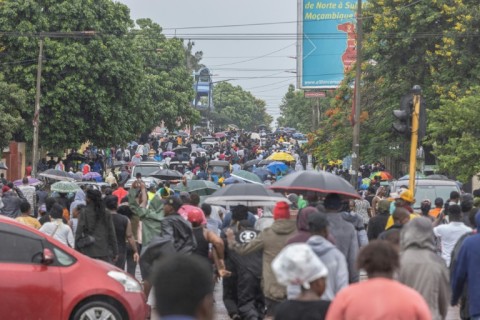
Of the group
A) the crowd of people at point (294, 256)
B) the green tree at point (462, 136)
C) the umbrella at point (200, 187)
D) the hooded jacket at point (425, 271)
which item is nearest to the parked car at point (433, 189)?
the crowd of people at point (294, 256)

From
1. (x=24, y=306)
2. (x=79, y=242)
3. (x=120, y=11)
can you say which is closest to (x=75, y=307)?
(x=24, y=306)

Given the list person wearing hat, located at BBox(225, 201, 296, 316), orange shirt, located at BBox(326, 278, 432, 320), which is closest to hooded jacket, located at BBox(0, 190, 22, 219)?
person wearing hat, located at BBox(225, 201, 296, 316)

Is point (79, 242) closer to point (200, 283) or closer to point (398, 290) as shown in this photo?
point (398, 290)

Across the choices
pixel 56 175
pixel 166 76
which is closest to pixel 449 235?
pixel 56 175

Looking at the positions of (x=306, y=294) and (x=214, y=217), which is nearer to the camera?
(x=306, y=294)

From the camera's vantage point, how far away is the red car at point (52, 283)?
12055 mm

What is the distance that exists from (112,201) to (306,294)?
29.3ft

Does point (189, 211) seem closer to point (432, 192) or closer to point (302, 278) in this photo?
point (302, 278)

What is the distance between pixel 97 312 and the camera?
1261 cm

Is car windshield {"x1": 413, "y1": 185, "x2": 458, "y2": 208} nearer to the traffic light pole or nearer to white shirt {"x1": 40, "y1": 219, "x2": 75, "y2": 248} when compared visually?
the traffic light pole

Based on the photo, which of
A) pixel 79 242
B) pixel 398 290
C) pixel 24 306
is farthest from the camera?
pixel 79 242

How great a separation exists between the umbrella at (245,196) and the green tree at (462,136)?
14.8 m

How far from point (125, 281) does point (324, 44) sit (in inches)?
2279

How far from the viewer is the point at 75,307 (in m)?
12.5
